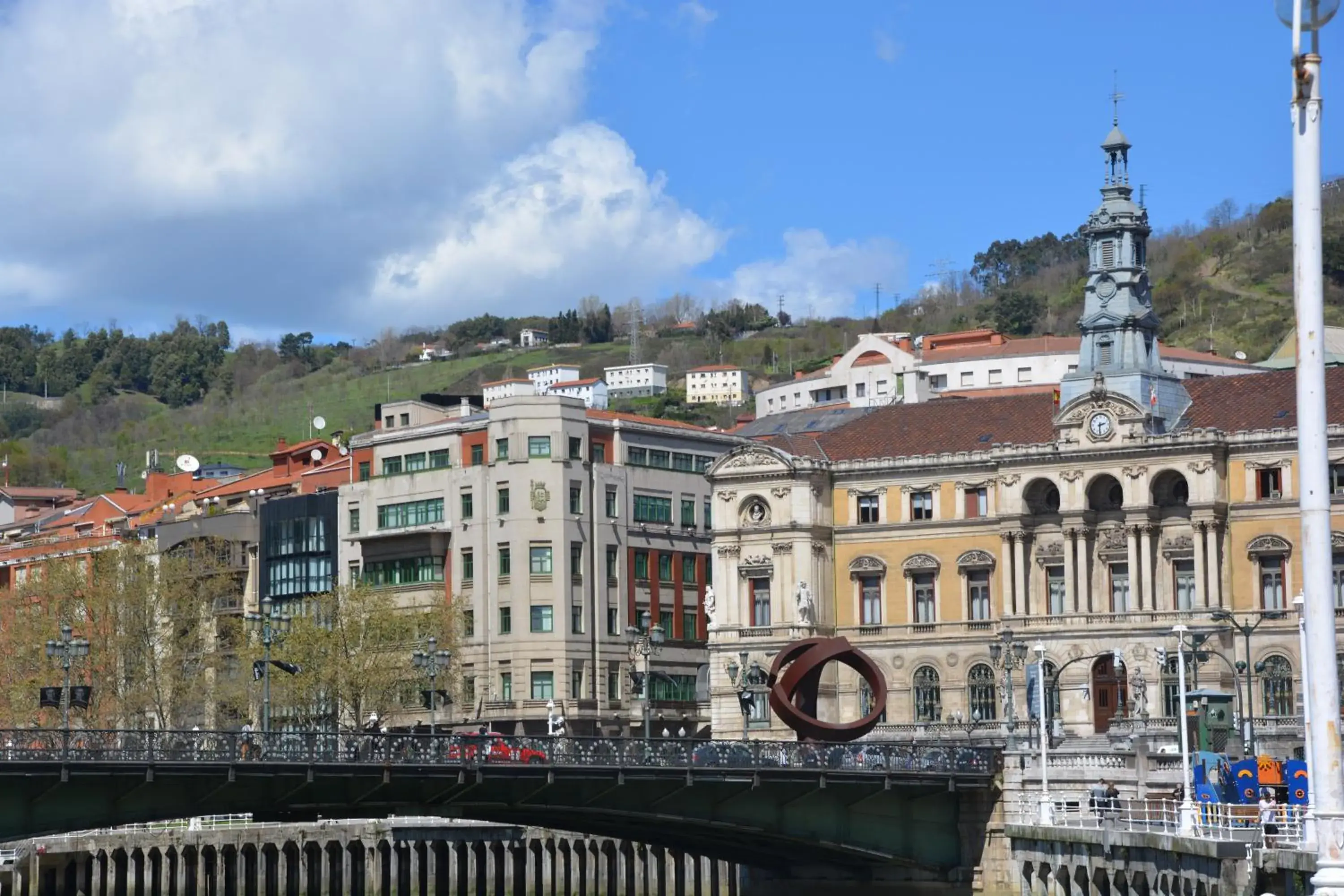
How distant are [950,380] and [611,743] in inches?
4747

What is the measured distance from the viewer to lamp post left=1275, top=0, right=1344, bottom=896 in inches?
1246

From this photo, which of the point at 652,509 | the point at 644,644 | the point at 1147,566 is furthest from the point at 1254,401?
the point at 652,509

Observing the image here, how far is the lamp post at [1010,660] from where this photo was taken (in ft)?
310

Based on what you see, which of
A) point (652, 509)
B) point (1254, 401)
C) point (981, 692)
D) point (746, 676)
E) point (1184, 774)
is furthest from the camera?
point (652, 509)

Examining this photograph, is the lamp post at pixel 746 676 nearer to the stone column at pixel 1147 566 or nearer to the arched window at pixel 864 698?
the arched window at pixel 864 698

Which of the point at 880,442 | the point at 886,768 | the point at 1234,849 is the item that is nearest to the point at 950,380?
the point at 880,442

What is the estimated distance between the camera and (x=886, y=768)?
8031 centimetres

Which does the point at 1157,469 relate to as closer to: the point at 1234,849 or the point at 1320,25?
the point at 1234,849

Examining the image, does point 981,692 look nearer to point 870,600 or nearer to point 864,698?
point 864,698

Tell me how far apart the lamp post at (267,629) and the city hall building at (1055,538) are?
21.4 m

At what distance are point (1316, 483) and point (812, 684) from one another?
6476cm

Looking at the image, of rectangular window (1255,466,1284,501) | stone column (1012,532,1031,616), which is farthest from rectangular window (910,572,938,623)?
rectangular window (1255,466,1284,501)

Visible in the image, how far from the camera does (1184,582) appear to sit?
379 ft

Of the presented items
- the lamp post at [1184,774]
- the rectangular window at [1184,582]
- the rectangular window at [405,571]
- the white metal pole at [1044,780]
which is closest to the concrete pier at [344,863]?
the white metal pole at [1044,780]
